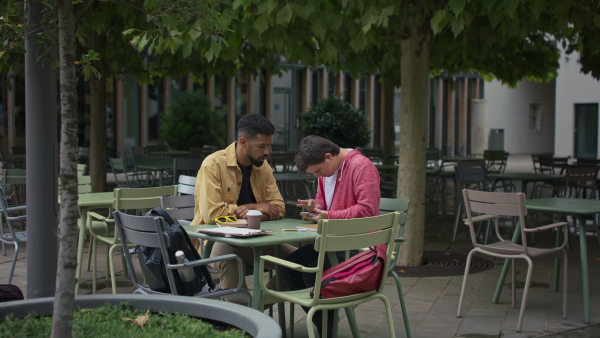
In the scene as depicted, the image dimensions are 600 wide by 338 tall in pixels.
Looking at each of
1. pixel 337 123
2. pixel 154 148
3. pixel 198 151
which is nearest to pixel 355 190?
pixel 198 151

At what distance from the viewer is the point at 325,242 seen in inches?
157

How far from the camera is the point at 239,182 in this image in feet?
17.7

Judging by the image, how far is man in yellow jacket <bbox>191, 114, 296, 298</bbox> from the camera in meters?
5.17

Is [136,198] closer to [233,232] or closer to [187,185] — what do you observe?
[187,185]

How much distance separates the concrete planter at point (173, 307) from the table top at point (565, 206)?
3.60m

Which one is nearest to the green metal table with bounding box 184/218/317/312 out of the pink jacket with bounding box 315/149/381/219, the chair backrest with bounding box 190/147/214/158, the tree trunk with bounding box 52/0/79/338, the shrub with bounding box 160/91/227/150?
the pink jacket with bounding box 315/149/381/219

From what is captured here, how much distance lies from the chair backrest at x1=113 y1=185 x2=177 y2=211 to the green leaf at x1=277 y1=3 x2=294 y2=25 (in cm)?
176

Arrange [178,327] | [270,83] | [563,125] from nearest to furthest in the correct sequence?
[178,327], [270,83], [563,125]

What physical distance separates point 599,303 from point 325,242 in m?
3.34

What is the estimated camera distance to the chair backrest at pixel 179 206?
225 inches

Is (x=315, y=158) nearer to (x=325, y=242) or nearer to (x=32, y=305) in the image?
(x=325, y=242)

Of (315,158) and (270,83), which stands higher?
(270,83)

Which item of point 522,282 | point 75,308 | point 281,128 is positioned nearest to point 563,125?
point 281,128

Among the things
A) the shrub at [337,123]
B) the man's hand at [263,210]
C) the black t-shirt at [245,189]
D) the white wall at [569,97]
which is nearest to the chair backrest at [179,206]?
the black t-shirt at [245,189]
